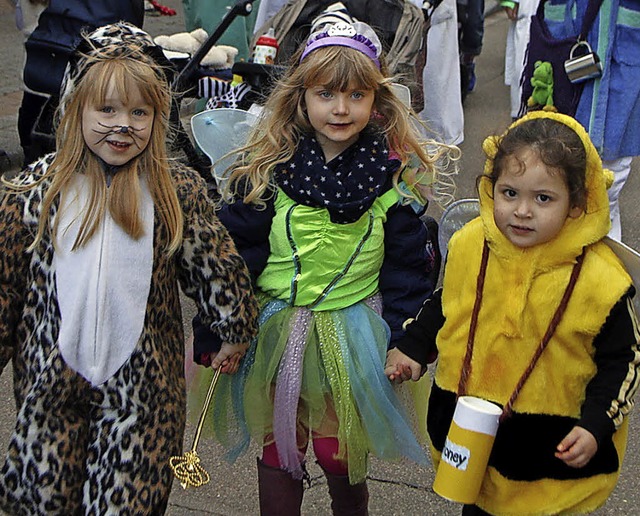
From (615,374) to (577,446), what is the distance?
0.63 feet

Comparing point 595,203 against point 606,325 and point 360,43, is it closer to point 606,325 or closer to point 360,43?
point 606,325

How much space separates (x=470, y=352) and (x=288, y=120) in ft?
3.19

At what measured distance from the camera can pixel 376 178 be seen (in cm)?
291

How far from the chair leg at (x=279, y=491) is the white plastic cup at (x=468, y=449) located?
0.69 m

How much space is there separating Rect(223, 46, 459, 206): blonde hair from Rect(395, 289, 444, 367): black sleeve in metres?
0.42

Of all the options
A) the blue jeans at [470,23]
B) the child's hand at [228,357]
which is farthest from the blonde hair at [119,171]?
the blue jeans at [470,23]

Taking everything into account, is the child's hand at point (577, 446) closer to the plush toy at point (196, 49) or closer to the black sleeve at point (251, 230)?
the black sleeve at point (251, 230)

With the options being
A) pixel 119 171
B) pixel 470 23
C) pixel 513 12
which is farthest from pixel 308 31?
pixel 470 23

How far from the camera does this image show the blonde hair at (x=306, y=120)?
115 inches

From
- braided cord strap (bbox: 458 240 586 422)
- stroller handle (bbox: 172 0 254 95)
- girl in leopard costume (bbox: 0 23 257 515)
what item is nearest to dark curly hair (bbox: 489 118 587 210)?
braided cord strap (bbox: 458 240 586 422)


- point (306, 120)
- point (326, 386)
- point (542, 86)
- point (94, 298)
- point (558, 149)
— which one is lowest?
point (326, 386)

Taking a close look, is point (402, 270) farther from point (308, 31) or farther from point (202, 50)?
point (202, 50)

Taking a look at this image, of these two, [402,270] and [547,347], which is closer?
[547,347]

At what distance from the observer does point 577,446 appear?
229cm
